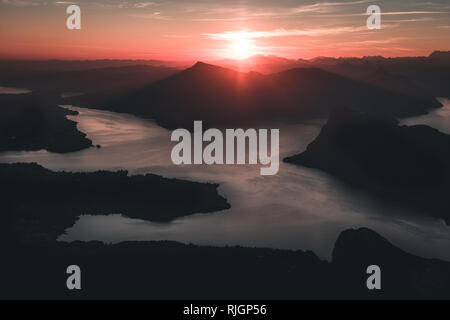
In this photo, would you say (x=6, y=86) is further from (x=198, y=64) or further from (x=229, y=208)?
(x=229, y=208)

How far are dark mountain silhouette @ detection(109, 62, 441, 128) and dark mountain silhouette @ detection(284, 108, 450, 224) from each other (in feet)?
166

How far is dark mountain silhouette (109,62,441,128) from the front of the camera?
11069 cm

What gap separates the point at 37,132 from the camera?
72875 millimetres

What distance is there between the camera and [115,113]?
393ft

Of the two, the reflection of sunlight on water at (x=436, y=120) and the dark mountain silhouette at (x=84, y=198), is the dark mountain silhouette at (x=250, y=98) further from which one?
the dark mountain silhouette at (x=84, y=198)

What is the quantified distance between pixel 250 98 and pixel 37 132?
6570 centimetres

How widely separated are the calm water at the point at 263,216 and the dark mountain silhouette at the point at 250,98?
4508 centimetres

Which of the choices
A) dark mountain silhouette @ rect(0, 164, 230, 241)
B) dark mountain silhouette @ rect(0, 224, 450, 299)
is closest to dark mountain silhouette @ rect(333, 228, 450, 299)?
dark mountain silhouette @ rect(0, 224, 450, 299)

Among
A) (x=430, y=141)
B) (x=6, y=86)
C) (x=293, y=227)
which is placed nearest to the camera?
(x=293, y=227)

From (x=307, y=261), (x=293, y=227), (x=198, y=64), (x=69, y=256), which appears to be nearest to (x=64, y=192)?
(x=69, y=256)

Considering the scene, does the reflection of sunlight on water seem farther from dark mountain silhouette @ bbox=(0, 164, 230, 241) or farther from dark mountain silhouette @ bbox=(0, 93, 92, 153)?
dark mountain silhouette @ bbox=(0, 93, 92, 153)

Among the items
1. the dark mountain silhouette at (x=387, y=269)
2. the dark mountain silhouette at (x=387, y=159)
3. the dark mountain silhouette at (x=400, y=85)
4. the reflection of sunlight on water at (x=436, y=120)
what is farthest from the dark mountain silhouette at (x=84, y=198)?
the dark mountain silhouette at (x=400, y=85)

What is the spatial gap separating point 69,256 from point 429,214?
3092 centimetres

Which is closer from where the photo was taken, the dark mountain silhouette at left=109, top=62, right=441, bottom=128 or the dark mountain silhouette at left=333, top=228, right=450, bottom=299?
the dark mountain silhouette at left=333, top=228, right=450, bottom=299
